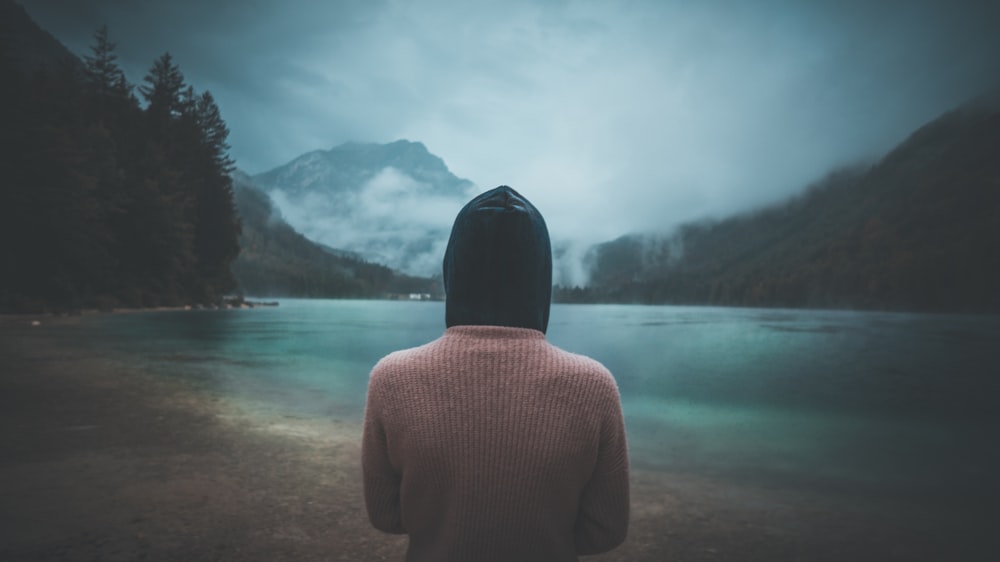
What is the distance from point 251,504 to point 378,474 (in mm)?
5160

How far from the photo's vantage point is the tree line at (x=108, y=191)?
3675 centimetres

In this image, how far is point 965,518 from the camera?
10203 millimetres

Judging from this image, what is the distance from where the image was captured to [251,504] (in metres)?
5.88

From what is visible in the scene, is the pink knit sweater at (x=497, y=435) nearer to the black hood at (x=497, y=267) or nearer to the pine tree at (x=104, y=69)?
the black hood at (x=497, y=267)

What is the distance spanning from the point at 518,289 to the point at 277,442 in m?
8.96

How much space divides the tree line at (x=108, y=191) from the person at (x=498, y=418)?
1866 inches

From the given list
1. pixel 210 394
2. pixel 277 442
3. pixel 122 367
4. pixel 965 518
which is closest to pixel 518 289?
pixel 277 442

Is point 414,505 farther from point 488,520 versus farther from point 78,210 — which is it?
point 78,210

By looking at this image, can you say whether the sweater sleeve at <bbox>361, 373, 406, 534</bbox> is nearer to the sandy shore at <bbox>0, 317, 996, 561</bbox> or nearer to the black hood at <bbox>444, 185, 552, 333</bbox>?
the black hood at <bbox>444, 185, 552, 333</bbox>

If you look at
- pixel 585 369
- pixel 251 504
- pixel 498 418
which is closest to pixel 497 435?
pixel 498 418

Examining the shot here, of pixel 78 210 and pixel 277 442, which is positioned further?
pixel 78 210

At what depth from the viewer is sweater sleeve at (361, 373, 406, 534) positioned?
5.24 feet

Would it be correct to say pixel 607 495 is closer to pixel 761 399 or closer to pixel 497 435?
pixel 497 435

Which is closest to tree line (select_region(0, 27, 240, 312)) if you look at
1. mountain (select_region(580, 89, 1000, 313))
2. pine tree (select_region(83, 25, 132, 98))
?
pine tree (select_region(83, 25, 132, 98))
